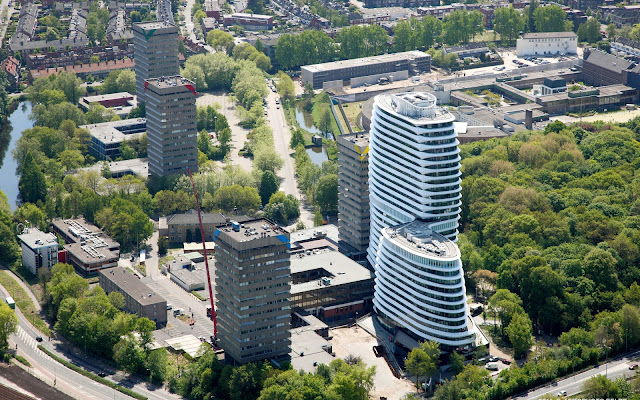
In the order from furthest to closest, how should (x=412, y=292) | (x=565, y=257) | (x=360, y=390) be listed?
(x=565, y=257) → (x=412, y=292) → (x=360, y=390)

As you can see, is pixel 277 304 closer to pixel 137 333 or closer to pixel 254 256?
pixel 254 256

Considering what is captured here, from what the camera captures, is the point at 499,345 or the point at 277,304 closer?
the point at 277,304

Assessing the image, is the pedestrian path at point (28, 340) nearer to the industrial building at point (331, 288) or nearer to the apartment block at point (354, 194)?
the industrial building at point (331, 288)

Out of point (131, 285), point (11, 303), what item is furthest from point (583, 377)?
point (11, 303)

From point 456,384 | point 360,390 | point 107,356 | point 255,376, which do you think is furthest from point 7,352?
point 456,384

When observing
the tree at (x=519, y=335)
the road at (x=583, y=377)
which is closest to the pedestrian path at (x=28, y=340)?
the tree at (x=519, y=335)

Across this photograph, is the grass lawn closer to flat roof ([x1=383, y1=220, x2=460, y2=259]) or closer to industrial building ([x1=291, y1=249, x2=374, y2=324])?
industrial building ([x1=291, y1=249, x2=374, y2=324])

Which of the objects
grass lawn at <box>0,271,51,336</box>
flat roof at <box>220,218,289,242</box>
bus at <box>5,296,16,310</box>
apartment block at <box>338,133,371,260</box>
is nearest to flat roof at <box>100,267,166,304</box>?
grass lawn at <box>0,271,51,336</box>
